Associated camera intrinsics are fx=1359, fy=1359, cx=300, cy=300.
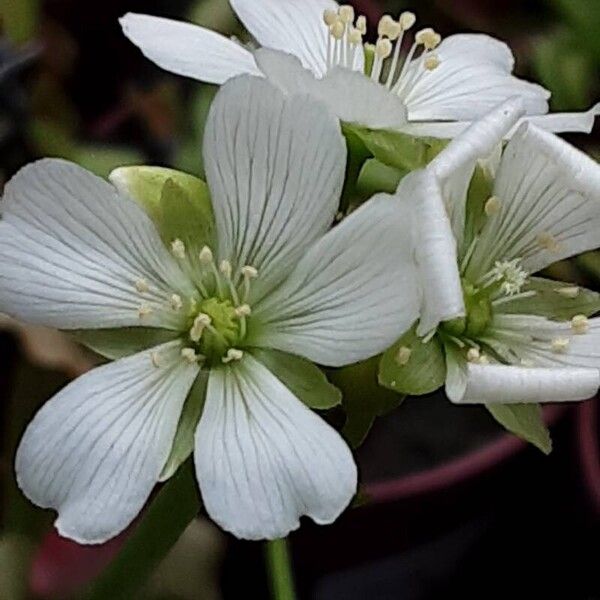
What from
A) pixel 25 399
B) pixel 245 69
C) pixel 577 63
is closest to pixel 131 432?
pixel 245 69

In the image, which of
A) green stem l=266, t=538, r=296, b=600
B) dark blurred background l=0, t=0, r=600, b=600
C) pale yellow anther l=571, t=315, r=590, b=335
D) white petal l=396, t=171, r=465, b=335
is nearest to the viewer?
white petal l=396, t=171, r=465, b=335

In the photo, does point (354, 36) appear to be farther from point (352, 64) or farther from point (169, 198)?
point (169, 198)

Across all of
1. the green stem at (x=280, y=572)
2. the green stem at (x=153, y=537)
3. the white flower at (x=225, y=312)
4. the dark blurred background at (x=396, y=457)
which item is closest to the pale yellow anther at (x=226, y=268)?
the white flower at (x=225, y=312)

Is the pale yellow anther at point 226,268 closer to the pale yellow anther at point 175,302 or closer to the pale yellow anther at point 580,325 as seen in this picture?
the pale yellow anther at point 175,302

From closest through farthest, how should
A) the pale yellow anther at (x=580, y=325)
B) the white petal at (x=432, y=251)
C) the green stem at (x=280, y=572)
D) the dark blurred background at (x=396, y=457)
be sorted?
the white petal at (x=432, y=251), the pale yellow anther at (x=580, y=325), the green stem at (x=280, y=572), the dark blurred background at (x=396, y=457)

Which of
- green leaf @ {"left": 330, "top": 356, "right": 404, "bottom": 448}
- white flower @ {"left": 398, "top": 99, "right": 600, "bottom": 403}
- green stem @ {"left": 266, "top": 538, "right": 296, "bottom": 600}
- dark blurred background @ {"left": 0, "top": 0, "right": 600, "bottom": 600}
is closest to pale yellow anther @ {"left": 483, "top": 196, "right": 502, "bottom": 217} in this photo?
white flower @ {"left": 398, "top": 99, "right": 600, "bottom": 403}

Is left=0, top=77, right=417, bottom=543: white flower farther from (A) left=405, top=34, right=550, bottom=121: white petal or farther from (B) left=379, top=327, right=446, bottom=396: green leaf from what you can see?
(A) left=405, top=34, right=550, bottom=121: white petal

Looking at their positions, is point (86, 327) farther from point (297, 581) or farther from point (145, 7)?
point (145, 7)
